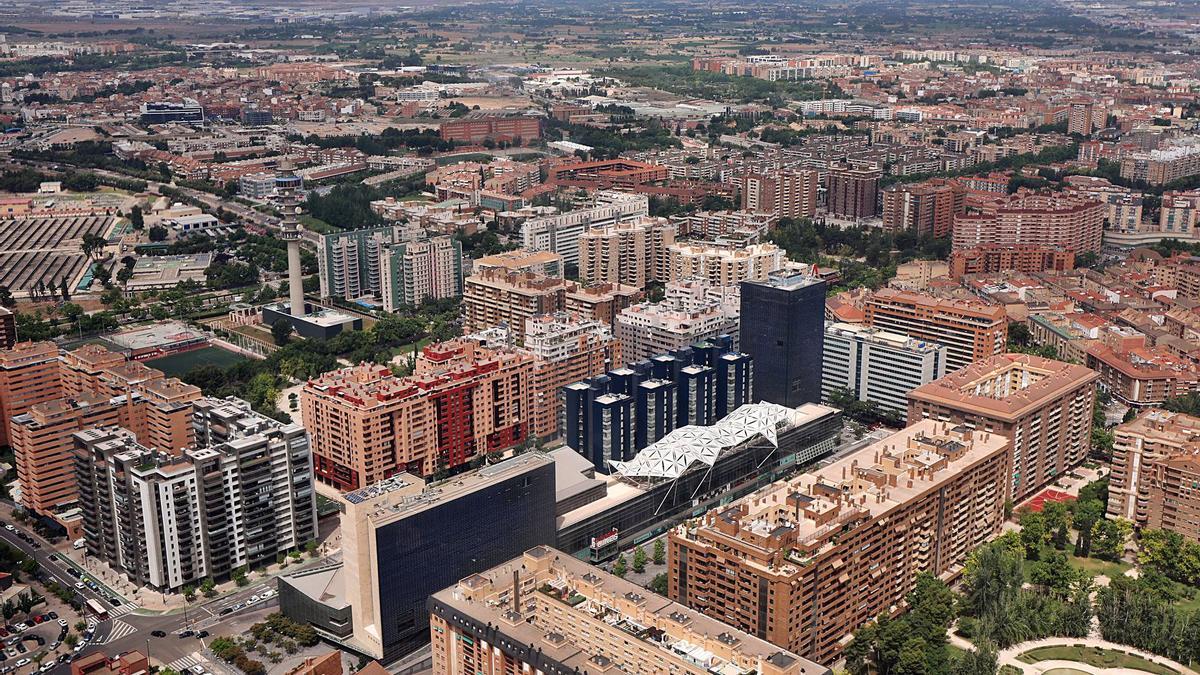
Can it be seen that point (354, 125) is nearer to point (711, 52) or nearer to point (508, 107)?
point (508, 107)

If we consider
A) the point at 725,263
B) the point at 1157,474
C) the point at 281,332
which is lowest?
the point at 281,332

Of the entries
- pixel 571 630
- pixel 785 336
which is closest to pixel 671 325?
pixel 785 336

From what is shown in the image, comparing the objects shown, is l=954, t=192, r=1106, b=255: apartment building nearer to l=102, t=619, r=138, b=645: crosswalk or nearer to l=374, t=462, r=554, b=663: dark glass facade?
l=374, t=462, r=554, b=663: dark glass facade

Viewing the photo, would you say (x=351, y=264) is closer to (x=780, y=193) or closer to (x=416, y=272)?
(x=416, y=272)

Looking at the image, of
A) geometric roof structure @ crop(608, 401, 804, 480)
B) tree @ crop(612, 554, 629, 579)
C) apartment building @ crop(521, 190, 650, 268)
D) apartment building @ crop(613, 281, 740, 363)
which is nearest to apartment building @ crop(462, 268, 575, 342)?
apartment building @ crop(613, 281, 740, 363)

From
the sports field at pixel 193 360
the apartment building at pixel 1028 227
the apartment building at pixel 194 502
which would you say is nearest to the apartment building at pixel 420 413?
the apartment building at pixel 194 502

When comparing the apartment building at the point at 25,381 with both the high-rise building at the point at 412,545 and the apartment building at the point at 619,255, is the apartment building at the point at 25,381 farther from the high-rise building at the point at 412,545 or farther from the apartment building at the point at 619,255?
the apartment building at the point at 619,255

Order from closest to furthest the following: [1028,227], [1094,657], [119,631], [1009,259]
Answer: [1094,657]
[119,631]
[1009,259]
[1028,227]
